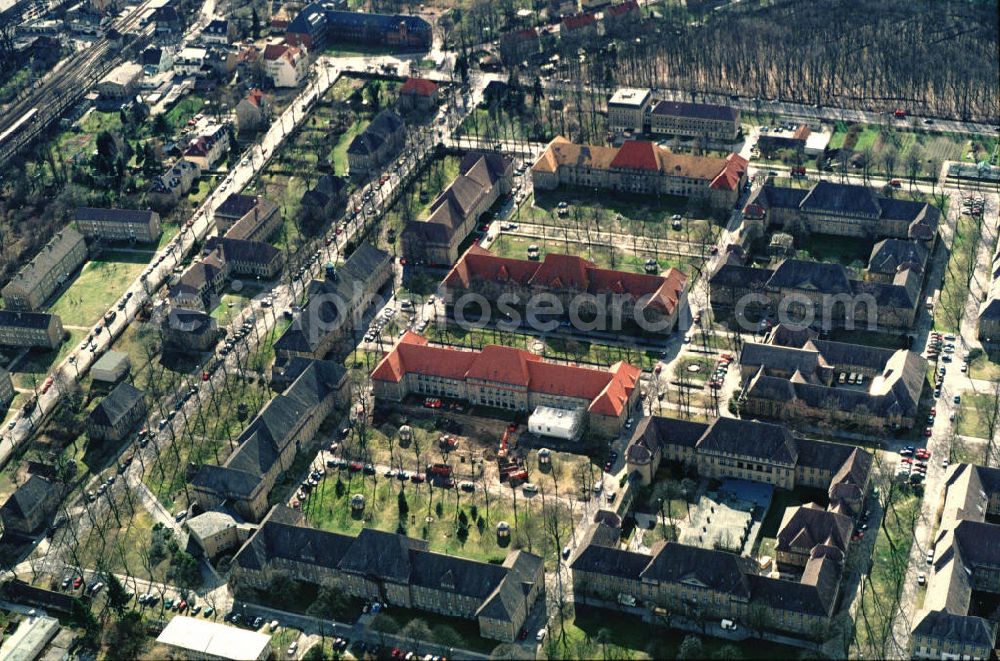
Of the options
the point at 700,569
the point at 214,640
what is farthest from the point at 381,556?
the point at 700,569

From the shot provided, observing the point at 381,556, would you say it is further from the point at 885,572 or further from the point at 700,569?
the point at 885,572

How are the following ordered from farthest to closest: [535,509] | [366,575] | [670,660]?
[535,509] → [366,575] → [670,660]

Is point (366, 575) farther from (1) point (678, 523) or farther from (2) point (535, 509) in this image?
(1) point (678, 523)

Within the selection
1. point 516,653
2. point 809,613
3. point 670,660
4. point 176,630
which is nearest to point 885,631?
point 809,613

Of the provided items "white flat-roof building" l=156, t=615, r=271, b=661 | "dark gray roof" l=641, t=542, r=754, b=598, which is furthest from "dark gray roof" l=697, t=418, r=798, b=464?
"white flat-roof building" l=156, t=615, r=271, b=661

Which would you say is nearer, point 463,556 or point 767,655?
point 767,655

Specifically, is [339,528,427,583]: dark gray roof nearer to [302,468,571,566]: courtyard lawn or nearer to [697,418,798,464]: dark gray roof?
[302,468,571,566]: courtyard lawn
